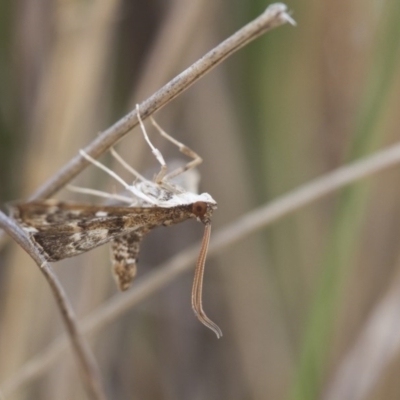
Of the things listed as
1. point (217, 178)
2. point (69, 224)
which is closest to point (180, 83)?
point (69, 224)

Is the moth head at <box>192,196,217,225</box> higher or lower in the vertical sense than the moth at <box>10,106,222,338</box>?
lower

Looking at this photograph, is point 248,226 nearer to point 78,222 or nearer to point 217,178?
point 78,222

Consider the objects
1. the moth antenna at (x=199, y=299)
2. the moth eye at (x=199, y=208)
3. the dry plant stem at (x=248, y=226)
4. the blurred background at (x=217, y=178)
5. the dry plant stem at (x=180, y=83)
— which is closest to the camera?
the dry plant stem at (x=180, y=83)

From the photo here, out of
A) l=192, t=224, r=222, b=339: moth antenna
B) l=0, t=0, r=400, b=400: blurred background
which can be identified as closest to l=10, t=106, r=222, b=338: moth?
l=192, t=224, r=222, b=339: moth antenna

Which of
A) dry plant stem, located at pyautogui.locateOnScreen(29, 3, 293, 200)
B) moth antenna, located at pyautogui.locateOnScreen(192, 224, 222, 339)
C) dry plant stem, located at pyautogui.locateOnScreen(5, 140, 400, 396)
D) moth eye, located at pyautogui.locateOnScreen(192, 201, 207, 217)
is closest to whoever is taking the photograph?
dry plant stem, located at pyautogui.locateOnScreen(29, 3, 293, 200)

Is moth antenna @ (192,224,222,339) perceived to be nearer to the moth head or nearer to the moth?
the moth

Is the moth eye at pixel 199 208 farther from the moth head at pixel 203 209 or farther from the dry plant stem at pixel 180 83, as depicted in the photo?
the dry plant stem at pixel 180 83

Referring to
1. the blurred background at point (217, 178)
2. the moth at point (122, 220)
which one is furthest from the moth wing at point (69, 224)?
the blurred background at point (217, 178)
